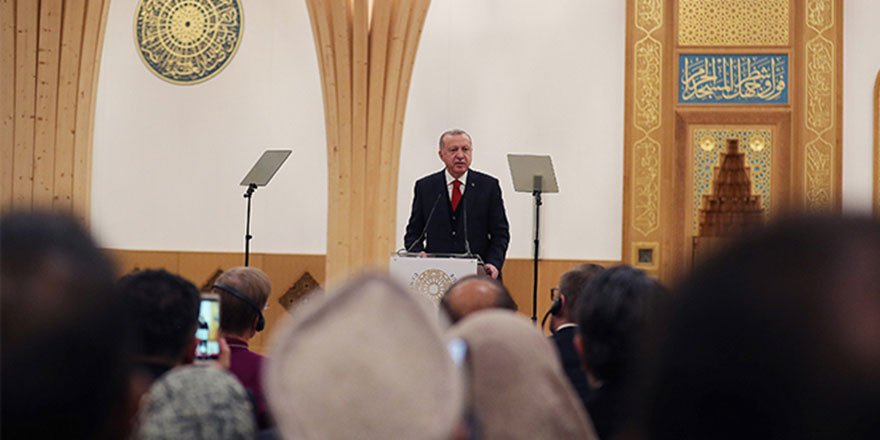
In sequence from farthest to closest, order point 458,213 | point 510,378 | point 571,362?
point 458,213 < point 571,362 < point 510,378

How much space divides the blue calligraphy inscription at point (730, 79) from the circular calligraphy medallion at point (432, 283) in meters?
4.82

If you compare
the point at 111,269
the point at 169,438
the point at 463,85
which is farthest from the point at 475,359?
the point at 463,85

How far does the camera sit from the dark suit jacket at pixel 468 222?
6.53 m

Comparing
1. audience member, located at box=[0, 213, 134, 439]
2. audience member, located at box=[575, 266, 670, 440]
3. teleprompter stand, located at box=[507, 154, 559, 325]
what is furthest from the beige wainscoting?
audience member, located at box=[0, 213, 134, 439]

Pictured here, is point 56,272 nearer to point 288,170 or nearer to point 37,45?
point 37,45

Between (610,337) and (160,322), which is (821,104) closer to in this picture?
(610,337)

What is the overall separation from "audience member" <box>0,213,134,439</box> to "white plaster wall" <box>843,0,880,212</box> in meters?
9.52

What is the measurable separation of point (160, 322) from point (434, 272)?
3.52 metres

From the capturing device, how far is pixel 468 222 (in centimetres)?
652

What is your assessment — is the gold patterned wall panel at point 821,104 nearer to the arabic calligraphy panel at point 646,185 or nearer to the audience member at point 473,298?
the arabic calligraphy panel at point 646,185

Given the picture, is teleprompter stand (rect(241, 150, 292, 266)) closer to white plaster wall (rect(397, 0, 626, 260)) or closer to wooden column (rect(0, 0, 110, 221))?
wooden column (rect(0, 0, 110, 221))

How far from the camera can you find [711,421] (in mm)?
627

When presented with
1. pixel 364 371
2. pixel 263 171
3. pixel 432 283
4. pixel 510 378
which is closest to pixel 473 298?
pixel 510 378

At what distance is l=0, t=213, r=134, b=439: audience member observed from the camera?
764mm
